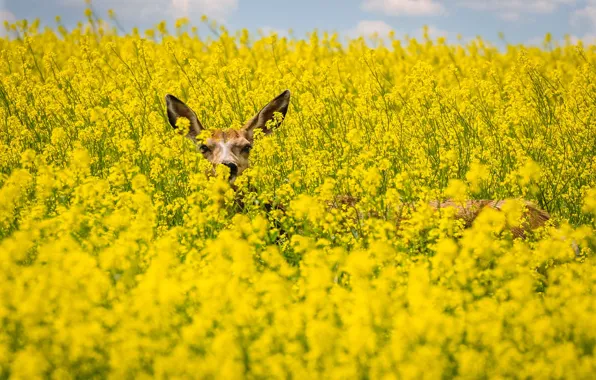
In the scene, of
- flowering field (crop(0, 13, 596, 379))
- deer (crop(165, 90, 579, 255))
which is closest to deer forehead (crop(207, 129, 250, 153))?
deer (crop(165, 90, 579, 255))

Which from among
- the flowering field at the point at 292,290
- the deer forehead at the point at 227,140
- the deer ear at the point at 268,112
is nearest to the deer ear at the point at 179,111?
the deer forehead at the point at 227,140

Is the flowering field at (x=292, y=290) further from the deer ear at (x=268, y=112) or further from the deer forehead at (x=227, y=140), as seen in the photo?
the deer ear at (x=268, y=112)

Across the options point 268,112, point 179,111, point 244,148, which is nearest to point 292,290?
point 244,148

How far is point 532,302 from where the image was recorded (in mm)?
3695

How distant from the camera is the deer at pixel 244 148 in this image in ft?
20.8

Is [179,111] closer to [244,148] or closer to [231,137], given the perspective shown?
[231,137]

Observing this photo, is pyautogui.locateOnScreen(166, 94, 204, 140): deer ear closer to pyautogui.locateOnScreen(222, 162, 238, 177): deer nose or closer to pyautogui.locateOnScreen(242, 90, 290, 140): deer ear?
pyautogui.locateOnScreen(242, 90, 290, 140): deer ear

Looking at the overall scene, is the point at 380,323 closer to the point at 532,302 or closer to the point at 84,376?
the point at 532,302

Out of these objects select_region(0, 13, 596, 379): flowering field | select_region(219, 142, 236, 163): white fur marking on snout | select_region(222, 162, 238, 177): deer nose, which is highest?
select_region(219, 142, 236, 163): white fur marking on snout

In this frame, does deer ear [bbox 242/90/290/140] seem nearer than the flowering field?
No

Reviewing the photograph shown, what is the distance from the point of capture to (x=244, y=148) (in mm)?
7254

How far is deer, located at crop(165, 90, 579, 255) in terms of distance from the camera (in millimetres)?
6328

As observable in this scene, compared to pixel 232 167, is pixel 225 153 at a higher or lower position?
higher

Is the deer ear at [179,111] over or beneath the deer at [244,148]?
over
